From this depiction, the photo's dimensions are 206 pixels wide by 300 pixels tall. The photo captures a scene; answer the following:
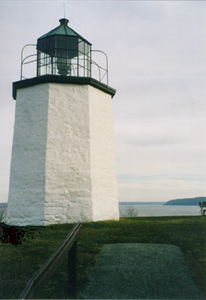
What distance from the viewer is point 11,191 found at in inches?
475

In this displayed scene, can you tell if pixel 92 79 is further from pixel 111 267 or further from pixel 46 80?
pixel 111 267

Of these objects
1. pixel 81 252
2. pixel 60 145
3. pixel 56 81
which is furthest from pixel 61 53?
pixel 81 252

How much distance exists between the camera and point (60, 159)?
11.7 meters

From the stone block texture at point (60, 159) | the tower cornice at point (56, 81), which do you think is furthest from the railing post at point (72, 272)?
the tower cornice at point (56, 81)

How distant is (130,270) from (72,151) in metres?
7.26

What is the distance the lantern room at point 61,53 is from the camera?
13281 mm

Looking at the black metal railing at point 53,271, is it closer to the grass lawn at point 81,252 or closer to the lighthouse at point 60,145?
the grass lawn at point 81,252

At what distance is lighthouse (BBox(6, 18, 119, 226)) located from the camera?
11.3m

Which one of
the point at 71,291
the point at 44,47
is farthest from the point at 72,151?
the point at 71,291

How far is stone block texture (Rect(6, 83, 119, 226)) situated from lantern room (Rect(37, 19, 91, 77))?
1332mm

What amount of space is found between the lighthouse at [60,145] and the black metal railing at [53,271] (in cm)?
681

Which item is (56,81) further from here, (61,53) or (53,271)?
(53,271)

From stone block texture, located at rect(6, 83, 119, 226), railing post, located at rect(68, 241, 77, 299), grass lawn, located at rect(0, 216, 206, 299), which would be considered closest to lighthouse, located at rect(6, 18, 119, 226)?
stone block texture, located at rect(6, 83, 119, 226)

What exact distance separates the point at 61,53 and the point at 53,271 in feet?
40.2
